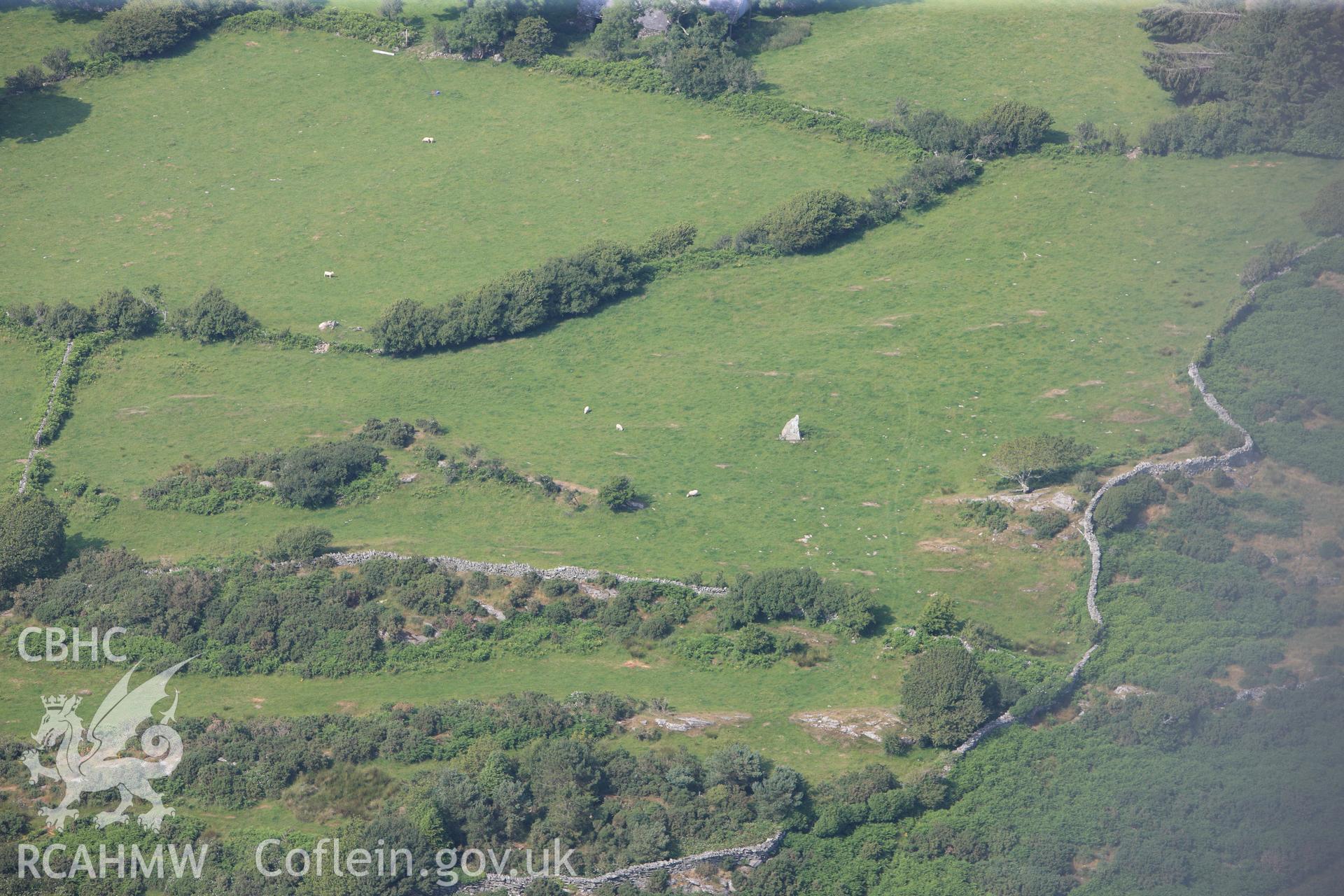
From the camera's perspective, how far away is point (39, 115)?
94688mm

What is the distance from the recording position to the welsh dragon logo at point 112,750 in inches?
2040

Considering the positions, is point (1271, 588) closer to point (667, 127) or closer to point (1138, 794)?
point (1138, 794)

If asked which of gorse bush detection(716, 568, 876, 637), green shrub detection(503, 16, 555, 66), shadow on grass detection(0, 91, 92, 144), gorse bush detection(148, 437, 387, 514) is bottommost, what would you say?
gorse bush detection(716, 568, 876, 637)

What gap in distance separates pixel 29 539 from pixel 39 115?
140 ft

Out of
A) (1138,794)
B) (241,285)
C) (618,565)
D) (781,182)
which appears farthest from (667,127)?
(1138,794)

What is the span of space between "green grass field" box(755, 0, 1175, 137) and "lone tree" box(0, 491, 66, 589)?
2136 inches

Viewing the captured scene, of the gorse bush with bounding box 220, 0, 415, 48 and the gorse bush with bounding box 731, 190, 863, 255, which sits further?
the gorse bush with bounding box 220, 0, 415, 48

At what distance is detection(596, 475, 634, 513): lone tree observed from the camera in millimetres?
67062

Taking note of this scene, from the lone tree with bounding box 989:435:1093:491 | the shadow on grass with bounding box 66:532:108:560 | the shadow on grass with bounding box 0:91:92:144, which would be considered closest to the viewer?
the lone tree with bounding box 989:435:1093:491

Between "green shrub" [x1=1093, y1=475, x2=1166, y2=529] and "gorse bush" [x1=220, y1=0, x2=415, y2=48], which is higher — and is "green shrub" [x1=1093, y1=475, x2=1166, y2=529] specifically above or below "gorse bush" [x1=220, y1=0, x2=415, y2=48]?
below

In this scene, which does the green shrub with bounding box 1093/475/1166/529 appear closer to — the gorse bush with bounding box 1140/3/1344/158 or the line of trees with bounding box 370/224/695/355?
the line of trees with bounding box 370/224/695/355

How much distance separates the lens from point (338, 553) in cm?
6494

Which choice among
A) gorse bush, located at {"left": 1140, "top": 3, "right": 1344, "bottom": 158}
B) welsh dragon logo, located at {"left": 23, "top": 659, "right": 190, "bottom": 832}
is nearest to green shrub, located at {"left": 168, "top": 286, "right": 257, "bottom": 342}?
welsh dragon logo, located at {"left": 23, "top": 659, "right": 190, "bottom": 832}

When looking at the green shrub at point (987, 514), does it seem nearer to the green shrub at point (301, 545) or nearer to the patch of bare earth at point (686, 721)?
the patch of bare earth at point (686, 721)
